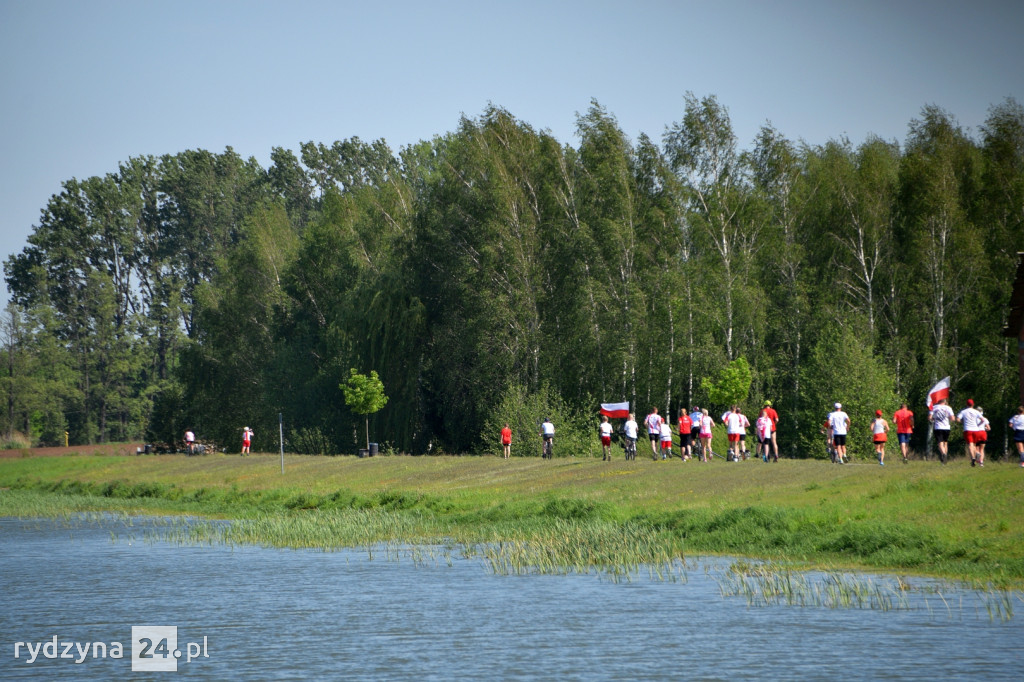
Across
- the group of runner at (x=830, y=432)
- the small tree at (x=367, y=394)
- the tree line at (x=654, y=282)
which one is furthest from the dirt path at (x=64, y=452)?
the group of runner at (x=830, y=432)

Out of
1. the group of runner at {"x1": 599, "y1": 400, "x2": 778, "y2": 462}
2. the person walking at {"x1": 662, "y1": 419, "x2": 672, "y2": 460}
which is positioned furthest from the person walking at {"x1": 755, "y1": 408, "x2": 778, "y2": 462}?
the person walking at {"x1": 662, "y1": 419, "x2": 672, "y2": 460}

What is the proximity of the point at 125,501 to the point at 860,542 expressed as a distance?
112ft

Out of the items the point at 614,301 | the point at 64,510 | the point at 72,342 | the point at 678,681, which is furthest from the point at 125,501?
the point at 72,342

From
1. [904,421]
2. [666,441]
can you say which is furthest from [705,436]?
[904,421]

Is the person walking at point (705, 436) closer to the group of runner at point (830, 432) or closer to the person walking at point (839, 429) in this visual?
the group of runner at point (830, 432)

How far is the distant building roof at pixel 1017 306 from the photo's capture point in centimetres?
4200

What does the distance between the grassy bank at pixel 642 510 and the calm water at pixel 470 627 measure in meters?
2.81

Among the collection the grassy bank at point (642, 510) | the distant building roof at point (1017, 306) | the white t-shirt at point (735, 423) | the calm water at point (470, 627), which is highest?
the distant building roof at point (1017, 306)

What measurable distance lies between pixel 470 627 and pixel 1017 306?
1223 inches

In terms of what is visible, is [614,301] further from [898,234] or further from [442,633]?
[442,633]

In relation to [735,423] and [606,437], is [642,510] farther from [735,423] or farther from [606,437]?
[606,437]

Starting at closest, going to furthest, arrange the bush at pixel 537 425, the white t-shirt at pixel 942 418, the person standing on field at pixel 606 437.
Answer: the white t-shirt at pixel 942 418
the person standing on field at pixel 606 437
the bush at pixel 537 425

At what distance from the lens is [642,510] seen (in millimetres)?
31922

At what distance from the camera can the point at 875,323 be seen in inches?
2233
